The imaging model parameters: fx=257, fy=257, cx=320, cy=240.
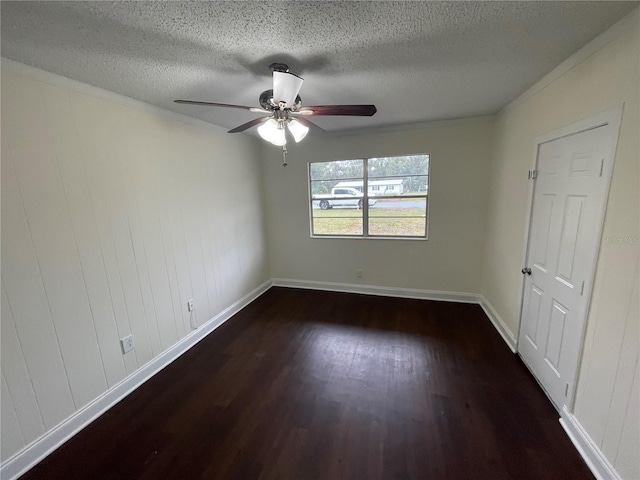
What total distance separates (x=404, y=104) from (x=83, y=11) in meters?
2.32

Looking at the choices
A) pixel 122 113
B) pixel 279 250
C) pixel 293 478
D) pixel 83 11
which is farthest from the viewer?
pixel 279 250

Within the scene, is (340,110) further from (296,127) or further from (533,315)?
(533,315)

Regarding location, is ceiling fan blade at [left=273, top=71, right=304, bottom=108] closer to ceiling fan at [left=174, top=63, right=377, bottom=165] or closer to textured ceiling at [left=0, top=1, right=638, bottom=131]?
ceiling fan at [left=174, top=63, right=377, bottom=165]

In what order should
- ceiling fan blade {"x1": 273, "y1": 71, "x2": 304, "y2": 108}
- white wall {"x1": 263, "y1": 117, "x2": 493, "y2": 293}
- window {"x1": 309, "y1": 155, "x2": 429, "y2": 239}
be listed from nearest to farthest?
ceiling fan blade {"x1": 273, "y1": 71, "x2": 304, "y2": 108}
white wall {"x1": 263, "y1": 117, "x2": 493, "y2": 293}
window {"x1": 309, "y1": 155, "x2": 429, "y2": 239}

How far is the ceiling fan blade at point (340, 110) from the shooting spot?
5.38 feet

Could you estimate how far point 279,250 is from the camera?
4199 millimetres

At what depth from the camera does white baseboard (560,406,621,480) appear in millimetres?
1333

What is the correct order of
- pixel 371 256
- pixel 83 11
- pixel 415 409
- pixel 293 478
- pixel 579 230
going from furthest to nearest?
pixel 371 256, pixel 415 409, pixel 579 230, pixel 293 478, pixel 83 11

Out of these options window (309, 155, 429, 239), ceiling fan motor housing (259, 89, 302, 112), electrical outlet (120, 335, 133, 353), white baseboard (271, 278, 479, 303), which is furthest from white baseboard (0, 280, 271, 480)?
ceiling fan motor housing (259, 89, 302, 112)

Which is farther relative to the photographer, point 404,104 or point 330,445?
point 404,104

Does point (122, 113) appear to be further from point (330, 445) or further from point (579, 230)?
point (579, 230)

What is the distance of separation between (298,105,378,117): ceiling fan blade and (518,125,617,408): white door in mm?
1304

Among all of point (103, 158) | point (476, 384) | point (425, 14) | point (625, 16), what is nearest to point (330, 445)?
point (476, 384)

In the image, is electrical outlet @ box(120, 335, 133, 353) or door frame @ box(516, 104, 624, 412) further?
electrical outlet @ box(120, 335, 133, 353)
